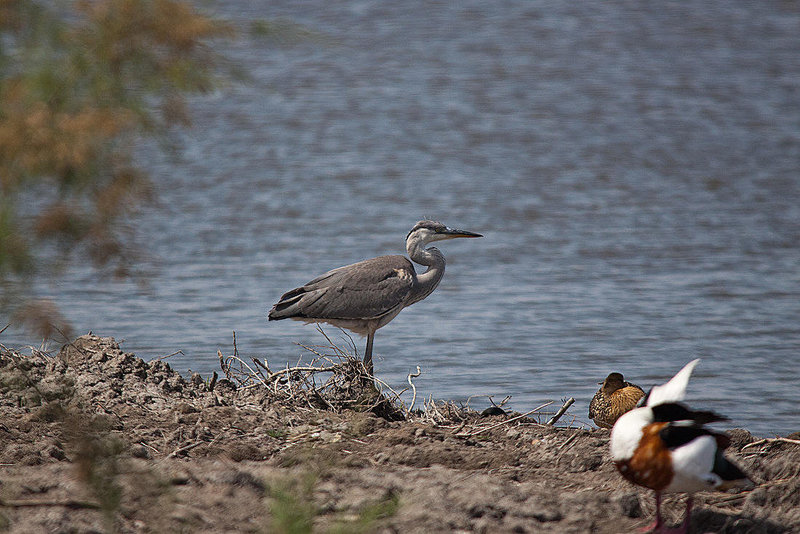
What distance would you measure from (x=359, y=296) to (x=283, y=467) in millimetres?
2657

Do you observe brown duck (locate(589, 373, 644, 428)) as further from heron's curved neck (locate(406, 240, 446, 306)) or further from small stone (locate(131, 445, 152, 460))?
small stone (locate(131, 445, 152, 460))

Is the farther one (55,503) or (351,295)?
(351,295)

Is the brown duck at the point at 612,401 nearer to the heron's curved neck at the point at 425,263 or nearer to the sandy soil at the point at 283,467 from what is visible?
the sandy soil at the point at 283,467

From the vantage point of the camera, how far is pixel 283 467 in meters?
4.97

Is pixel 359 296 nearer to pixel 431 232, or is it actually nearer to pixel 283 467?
pixel 431 232

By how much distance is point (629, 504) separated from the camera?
180 inches

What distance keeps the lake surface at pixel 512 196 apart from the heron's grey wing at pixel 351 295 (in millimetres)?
502

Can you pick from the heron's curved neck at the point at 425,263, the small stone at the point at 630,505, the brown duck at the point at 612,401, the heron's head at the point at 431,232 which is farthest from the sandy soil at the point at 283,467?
the heron's head at the point at 431,232

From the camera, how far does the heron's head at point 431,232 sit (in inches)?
316

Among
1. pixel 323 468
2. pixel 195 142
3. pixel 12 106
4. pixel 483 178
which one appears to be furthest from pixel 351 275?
pixel 195 142

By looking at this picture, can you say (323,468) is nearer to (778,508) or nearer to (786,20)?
(778,508)

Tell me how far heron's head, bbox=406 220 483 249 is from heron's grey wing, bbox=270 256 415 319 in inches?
16.9

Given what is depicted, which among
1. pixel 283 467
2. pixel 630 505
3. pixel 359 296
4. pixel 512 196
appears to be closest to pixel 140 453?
pixel 283 467

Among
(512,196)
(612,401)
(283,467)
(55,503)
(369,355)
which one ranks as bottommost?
(512,196)
